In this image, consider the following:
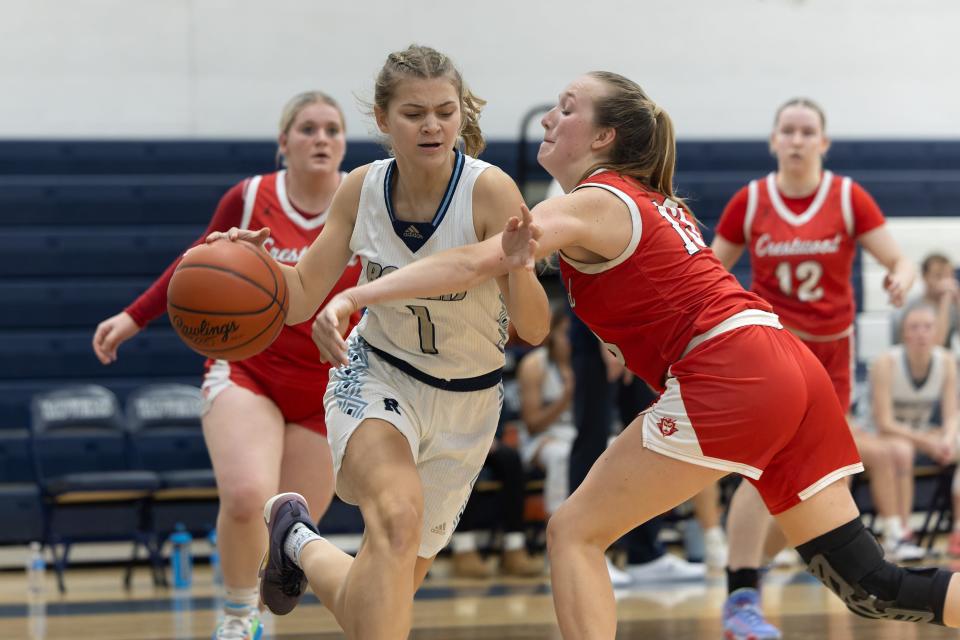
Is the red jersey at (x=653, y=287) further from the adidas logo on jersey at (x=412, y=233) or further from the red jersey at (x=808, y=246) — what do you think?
the red jersey at (x=808, y=246)

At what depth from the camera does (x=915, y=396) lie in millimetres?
8031

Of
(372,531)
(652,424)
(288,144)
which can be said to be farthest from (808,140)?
(372,531)

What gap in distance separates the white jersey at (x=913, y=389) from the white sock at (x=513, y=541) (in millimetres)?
2521

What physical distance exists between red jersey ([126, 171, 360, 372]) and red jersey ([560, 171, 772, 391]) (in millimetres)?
1308

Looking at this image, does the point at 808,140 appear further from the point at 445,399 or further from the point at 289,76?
the point at 289,76

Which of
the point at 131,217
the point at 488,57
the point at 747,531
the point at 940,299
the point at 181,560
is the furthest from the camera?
the point at 488,57

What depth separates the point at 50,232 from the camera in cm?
944

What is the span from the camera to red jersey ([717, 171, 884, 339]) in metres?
5.39

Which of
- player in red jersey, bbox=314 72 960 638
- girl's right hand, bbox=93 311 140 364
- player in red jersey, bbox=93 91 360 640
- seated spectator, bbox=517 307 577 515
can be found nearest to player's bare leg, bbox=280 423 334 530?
player in red jersey, bbox=93 91 360 640

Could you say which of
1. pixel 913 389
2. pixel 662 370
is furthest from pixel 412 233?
pixel 913 389

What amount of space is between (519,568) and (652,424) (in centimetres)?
424

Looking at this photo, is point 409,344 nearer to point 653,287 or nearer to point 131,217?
point 653,287

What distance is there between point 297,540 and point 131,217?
647 centimetres

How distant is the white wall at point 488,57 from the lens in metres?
10.1
